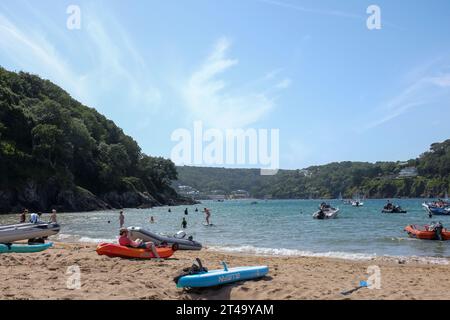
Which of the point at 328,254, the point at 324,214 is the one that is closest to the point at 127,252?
the point at 328,254

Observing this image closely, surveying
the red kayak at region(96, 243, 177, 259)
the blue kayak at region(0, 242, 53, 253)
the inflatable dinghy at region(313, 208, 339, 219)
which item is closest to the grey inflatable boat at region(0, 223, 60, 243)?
the blue kayak at region(0, 242, 53, 253)

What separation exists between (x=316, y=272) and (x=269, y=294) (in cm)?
385

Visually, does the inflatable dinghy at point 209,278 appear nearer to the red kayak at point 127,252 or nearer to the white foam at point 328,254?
the red kayak at point 127,252

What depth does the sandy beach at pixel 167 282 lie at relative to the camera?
927 cm

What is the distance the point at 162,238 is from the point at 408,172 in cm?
19495

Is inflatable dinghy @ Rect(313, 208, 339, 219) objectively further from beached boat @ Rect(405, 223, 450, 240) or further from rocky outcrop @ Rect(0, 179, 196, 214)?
rocky outcrop @ Rect(0, 179, 196, 214)

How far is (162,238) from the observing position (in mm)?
18375

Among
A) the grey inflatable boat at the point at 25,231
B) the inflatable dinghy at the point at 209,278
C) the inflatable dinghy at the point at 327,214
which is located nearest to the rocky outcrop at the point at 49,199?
the inflatable dinghy at the point at 327,214

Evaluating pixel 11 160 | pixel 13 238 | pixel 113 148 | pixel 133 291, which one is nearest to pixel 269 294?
pixel 133 291

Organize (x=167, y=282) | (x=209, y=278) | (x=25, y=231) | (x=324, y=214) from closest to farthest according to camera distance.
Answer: (x=209, y=278), (x=167, y=282), (x=25, y=231), (x=324, y=214)

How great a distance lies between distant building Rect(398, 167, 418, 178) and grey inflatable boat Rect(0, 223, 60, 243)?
622ft

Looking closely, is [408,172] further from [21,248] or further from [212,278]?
[212,278]

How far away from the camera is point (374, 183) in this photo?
191 metres
